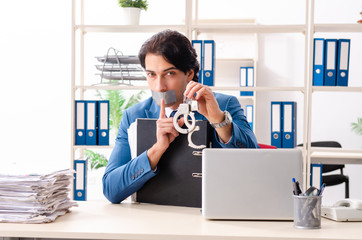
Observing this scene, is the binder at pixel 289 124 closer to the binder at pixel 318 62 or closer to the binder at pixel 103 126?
the binder at pixel 318 62

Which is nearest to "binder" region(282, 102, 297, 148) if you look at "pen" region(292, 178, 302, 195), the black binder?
the black binder

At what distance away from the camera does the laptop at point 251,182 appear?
133 cm

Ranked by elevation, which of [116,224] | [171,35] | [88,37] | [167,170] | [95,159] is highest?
[88,37]

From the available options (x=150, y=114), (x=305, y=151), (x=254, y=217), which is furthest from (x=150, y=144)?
(x=305, y=151)

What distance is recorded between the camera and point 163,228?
126 centimetres

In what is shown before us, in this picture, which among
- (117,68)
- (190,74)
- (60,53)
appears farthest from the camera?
(60,53)

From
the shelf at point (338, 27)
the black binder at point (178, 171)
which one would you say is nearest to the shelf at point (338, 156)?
the shelf at point (338, 27)

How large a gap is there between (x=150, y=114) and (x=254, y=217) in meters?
0.79

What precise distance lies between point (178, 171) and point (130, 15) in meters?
2.03

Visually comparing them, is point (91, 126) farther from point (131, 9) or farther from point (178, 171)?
point (178, 171)

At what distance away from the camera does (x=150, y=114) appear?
199cm

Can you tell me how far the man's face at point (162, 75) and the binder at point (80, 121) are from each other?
1.51 meters

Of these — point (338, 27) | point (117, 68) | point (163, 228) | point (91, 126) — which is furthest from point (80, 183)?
point (163, 228)

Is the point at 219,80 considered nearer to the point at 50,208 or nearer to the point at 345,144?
the point at 345,144
